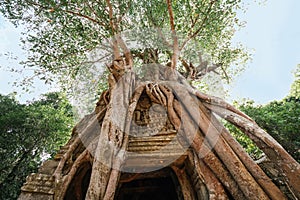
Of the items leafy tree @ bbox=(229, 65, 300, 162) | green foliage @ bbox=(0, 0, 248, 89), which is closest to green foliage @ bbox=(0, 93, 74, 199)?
green foliage @ bbox=(0, 0, 248, 89)

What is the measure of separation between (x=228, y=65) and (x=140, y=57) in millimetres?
3217

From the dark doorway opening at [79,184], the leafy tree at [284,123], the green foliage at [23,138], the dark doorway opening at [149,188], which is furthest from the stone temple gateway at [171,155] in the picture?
the green foliage at [23,138]

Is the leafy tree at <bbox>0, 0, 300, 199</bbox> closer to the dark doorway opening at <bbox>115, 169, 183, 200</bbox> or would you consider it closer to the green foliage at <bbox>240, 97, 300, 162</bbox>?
the dark doorway opening at <bbox>115, 169, 183, 200</bbox>

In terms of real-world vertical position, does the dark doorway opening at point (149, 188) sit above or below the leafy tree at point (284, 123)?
below

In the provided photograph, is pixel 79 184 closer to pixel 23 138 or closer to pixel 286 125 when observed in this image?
pixel 286 125

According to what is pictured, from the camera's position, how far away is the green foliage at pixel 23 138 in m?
7.45

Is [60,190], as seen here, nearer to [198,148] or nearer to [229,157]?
[198,148]

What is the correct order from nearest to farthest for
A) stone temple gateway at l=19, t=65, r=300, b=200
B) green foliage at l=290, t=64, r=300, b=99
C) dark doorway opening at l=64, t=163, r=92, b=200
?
stone temple gateway at l=19, t=65, r=300, b=200 < dark doorway opening at l=64, t=163, r=92, b=200 < green foliage at l=290, t=64, r=300, b=99

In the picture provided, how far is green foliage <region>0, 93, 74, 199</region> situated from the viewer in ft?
24.5

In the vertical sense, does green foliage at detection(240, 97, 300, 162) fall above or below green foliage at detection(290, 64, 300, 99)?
below

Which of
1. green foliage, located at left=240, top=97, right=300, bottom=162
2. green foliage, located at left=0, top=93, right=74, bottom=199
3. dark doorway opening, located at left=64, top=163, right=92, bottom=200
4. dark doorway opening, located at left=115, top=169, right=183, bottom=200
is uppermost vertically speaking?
green foliage, located at left=0, top=93, right=74, bottom=199

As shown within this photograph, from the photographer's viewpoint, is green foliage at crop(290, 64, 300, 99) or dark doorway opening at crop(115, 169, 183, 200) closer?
dark doorway opening at crop(115, 169, 183, 200)

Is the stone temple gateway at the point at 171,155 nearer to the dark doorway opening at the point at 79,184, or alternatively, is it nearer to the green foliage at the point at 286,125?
the dark doorway opening at the point at 79,184

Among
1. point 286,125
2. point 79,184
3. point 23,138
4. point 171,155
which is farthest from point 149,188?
point 23,138
